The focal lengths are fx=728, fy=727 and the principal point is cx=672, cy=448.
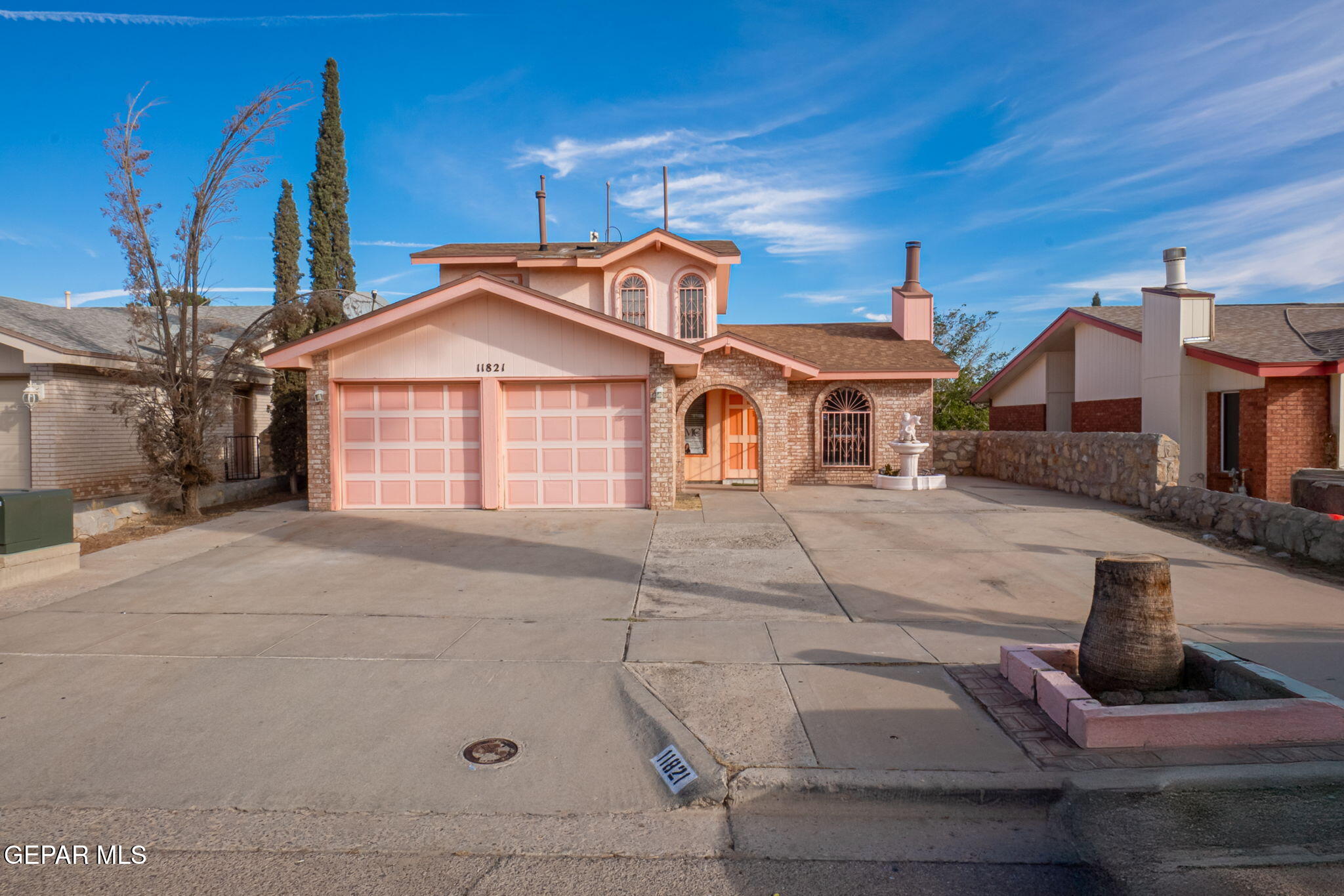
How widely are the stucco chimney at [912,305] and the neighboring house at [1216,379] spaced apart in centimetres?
317

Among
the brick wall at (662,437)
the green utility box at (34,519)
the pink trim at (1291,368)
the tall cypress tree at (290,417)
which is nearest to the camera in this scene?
the green utility box at (34,519)

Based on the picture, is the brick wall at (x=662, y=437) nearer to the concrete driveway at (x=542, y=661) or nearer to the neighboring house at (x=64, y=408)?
the concrete driveway at (x=542, y=661)

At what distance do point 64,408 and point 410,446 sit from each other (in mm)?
6738

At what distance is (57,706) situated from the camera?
470 centimetres

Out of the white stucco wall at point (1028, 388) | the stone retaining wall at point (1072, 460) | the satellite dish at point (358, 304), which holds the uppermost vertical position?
the satellite dish at point (358, 304)

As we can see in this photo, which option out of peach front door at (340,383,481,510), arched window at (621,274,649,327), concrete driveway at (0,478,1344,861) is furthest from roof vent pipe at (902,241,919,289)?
peach front door at (340,383,481,510)

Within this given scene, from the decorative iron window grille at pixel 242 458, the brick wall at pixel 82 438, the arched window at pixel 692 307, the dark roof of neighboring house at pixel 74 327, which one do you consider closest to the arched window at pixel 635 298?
the arched window at pixel 692 307

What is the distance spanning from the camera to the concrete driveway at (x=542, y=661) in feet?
12.5

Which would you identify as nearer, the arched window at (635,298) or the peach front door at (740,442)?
the arched window at (635,298)

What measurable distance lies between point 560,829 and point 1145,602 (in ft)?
Answer: 12.0

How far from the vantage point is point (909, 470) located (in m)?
17.1

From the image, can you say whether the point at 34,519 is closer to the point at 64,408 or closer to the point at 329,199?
the point at 64,408

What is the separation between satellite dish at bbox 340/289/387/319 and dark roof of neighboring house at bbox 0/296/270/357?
275cm

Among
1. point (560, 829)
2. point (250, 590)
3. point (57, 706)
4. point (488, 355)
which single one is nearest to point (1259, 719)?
point (560, 829)
